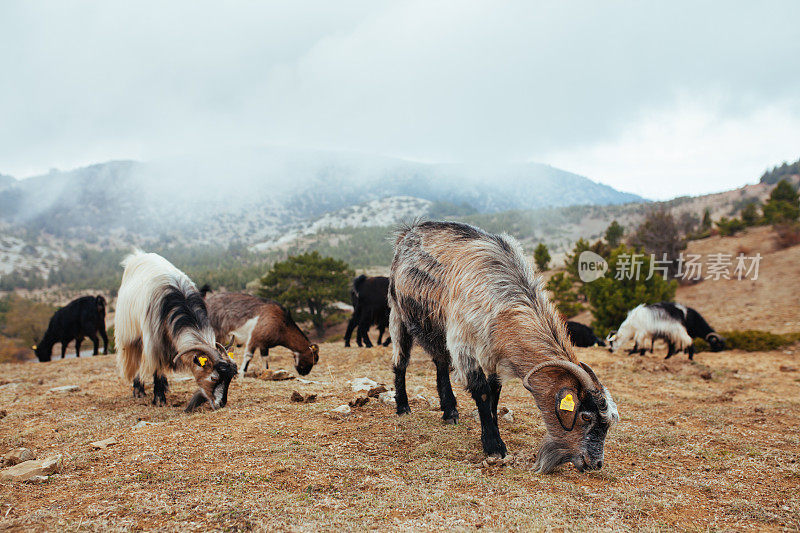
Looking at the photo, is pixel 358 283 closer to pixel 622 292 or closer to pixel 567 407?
pixel 567 407

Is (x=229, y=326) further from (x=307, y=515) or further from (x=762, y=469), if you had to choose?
(x=762, y=469)

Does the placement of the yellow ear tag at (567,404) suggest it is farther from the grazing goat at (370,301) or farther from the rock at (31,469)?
the grazing goat at (370,301)

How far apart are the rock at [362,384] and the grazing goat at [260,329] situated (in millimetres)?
1867

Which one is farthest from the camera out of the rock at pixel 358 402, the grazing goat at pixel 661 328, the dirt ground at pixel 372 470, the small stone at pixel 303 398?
the grazing goat at pixel 661 328

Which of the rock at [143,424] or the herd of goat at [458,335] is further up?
the herd of goat at [458,335]

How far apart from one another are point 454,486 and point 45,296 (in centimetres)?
8595

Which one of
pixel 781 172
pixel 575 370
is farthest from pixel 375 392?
pixel 781 172

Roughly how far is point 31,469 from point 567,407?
4.89 m

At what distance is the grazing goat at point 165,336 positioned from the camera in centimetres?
628

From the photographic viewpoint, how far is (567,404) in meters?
3.78

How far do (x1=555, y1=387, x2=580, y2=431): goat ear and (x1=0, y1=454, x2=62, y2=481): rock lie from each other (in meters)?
4.69

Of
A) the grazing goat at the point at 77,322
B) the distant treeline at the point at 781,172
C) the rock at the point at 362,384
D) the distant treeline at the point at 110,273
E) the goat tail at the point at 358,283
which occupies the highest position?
the distant treeline at the point at 781,172

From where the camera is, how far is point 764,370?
12.3 meters

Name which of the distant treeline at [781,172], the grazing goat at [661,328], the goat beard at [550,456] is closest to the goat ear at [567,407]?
the goat beard at [550,456]
